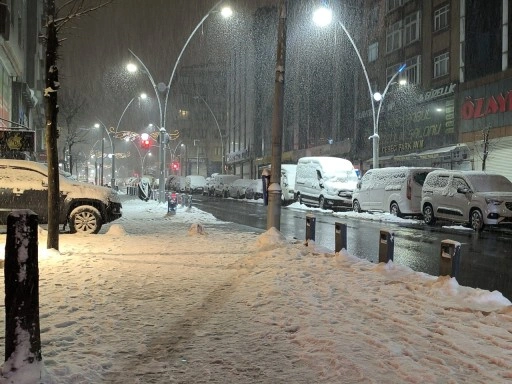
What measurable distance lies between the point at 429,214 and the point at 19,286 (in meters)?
17.1

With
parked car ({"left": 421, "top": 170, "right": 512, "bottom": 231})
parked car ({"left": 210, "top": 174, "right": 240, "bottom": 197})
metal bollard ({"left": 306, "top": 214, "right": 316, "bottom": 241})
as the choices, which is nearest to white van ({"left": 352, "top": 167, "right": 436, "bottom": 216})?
parked car ({"left": 421, "top": 170, "right": 512, "bottom": 231})

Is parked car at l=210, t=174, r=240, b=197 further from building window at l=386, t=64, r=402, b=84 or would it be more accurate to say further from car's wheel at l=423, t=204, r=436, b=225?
Answer: car's wheel at l=423, t=204, r=436, b=225

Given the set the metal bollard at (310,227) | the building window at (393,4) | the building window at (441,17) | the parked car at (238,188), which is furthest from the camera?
the parked car at (238,188)

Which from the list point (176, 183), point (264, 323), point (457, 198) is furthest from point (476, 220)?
point (176, 183)

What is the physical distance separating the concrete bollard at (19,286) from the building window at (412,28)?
124 ft

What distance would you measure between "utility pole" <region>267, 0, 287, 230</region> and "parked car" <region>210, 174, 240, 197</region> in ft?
109

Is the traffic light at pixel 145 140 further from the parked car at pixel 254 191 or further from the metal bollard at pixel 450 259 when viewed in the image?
the metal bollard at pixel 450 259

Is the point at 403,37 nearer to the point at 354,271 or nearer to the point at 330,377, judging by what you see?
the point at 354,271

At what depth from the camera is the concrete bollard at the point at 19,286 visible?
10.6 feet

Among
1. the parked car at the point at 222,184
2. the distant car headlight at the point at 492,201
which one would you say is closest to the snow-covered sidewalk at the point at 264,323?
the distant car headlight at the point at 492,201

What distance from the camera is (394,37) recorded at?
4047 centimetres

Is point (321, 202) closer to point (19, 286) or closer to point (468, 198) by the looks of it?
point (468, 198)

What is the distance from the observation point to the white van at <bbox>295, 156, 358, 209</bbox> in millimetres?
25766

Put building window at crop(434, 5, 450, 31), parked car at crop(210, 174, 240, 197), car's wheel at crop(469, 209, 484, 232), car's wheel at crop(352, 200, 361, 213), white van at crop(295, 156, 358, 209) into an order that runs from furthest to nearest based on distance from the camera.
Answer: parked car at crop(210, 174, 240, 197), building window at crop(434, 5, 450, 31), white van at crop(295, 156, 358, 209), car's wheel at crop(352, 200, 361, 213), car's wheel at crop(469, 209, 484, 232)
